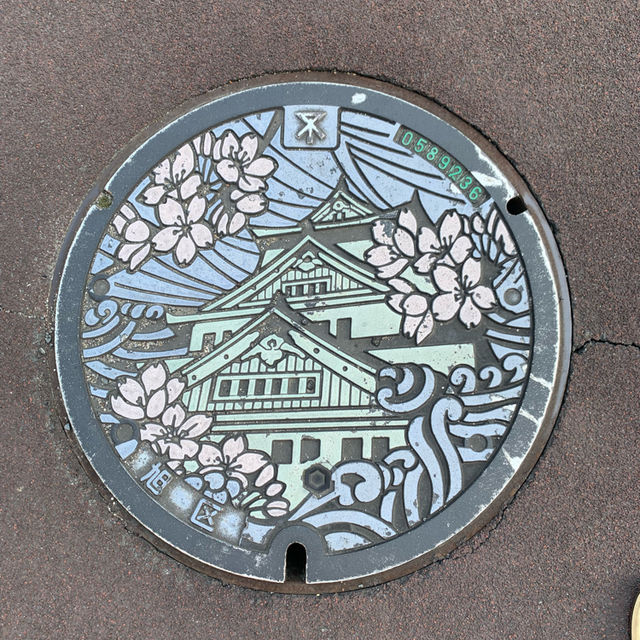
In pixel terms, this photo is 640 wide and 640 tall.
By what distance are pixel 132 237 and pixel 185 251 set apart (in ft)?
0.68

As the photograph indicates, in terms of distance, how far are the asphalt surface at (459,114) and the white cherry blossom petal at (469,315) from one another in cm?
34

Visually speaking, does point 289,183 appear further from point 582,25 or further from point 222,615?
point 222,615

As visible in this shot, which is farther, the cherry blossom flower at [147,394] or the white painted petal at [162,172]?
the white painted petal at [162,172]

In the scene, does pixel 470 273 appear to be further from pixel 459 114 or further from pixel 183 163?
pixel 183 163

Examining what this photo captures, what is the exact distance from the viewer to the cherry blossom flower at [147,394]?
5.87 ft

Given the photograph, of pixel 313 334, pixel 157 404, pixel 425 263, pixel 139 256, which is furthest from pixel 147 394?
pixel 425 263

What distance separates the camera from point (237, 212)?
1880mm

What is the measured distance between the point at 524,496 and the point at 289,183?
51.2 inches

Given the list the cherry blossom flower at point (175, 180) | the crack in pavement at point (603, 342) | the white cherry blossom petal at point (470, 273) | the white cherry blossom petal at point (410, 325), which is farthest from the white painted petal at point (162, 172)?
the crack in pavement at point (603, 342)

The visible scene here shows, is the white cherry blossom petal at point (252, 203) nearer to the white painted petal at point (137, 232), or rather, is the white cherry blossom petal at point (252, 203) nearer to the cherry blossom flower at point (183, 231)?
the cherry blossom flower at point (183, 231)

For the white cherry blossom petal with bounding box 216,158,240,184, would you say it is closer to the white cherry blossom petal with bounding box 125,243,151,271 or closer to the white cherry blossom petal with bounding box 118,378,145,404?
the white cherry blossom petal with bounding box 125,243,151,271

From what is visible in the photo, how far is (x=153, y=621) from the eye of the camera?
175cm

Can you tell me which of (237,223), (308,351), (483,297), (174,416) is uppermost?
(237,223)

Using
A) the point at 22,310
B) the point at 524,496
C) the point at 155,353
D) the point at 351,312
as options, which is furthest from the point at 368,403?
the point at 22,310
